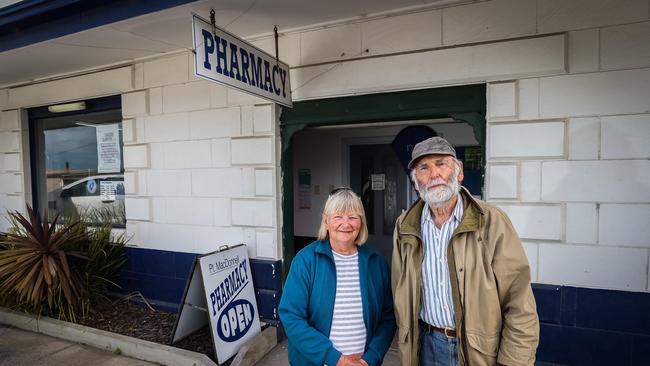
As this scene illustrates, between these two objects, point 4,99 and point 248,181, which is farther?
point 4,99

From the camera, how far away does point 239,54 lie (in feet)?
9.67

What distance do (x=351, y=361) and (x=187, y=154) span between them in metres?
3.43

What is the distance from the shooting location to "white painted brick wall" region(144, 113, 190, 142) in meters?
4.52

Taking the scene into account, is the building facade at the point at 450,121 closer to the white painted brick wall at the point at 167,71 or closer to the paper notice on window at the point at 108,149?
the white painted brick wall at the point at 167,71

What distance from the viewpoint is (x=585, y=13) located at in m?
2.86

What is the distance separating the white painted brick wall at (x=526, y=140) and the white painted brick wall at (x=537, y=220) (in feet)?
1.41

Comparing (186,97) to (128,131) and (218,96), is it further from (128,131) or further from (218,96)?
(128,131)

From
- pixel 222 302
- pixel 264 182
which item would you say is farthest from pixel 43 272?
pixel 264 182

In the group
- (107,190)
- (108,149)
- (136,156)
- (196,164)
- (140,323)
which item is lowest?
(140,323)

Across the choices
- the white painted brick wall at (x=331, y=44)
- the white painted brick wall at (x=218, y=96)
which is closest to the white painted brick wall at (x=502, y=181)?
the white painted brick wall at (x=331, y=44)

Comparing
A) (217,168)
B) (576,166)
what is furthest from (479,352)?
(217,168)

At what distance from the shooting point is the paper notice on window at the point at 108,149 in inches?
210

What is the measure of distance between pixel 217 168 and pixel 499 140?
3.00 m

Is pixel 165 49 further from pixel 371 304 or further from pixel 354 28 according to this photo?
pixel 371 304
